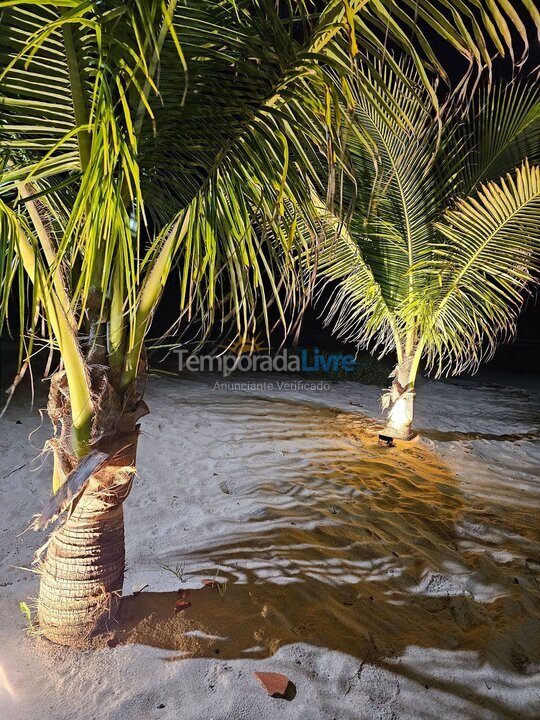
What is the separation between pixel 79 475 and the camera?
156 cm

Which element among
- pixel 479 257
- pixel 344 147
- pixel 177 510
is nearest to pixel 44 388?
pixel 177 510

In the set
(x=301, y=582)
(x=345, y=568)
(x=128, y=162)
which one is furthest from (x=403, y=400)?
(x=128, y=162)

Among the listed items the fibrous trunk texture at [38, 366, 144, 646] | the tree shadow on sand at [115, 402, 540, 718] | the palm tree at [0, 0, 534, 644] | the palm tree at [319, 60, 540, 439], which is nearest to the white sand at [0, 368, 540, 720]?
the tree shadow on sand at [115, 402, 540, 718]

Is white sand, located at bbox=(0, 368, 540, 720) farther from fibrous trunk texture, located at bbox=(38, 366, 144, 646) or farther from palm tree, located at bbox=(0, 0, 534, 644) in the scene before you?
palm tree, located at bbox=(0, 0, 534, 644)

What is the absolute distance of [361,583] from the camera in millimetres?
2400

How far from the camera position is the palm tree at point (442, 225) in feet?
12.0

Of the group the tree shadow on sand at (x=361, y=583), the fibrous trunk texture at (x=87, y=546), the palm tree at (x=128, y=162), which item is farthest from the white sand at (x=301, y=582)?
the palm tree at (x=128, y=162)

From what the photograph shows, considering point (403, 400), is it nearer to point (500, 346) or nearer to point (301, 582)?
point (301, 582)

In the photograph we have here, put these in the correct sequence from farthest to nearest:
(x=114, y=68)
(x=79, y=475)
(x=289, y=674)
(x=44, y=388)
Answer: (x=44, y=388), (x=289, y=674), (x=79, y=475), (x=114, y=68)

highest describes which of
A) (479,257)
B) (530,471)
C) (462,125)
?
→ (462,125)

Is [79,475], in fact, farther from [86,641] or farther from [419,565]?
[419,565]

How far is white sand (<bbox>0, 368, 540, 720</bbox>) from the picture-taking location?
5.49 feet

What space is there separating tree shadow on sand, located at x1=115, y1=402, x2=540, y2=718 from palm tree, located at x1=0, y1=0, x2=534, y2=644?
53 centimetres

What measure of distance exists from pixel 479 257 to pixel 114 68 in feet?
11.2
